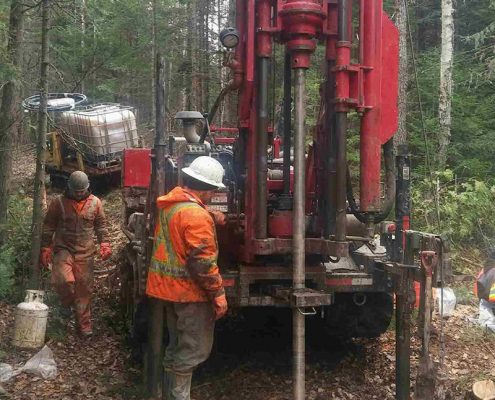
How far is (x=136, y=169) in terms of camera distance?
8.77m

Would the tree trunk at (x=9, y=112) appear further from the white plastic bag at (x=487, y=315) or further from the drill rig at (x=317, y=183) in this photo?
the white plastic bag at (x=487, y=315)

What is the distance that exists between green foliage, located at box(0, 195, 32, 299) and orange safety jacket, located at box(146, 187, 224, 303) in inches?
125

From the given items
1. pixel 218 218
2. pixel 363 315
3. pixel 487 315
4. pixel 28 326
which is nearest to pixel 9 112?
pixel 28 326

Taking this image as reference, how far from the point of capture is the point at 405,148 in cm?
578

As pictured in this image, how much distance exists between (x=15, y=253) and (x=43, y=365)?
3035mm

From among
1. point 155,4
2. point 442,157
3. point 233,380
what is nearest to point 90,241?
point 233,380

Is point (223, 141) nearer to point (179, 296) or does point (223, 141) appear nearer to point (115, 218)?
point (179, 296)

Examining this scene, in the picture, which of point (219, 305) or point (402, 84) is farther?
point (402, 84)

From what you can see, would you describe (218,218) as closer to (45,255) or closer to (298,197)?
(298,197)

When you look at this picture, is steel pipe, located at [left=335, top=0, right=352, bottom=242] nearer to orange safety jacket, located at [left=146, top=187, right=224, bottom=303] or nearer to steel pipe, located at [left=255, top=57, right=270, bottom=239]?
steel pipe, located at [left=255, top=57, right=270, bottom=239]

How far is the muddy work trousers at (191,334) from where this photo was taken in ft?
15.9

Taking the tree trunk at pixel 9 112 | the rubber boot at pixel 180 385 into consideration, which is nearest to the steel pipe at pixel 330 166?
the rubber boot at pixel 180 385

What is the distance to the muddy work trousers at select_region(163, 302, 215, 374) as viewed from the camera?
485 centimetres

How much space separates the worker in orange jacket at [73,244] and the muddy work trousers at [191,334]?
3141 mm
